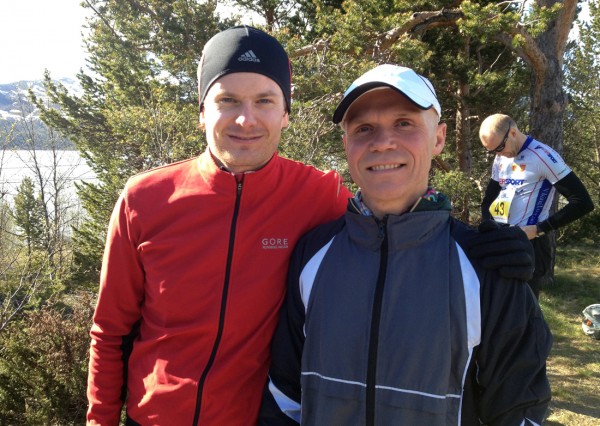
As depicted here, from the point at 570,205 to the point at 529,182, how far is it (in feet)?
1.28

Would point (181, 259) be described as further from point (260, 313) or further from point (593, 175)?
point (593, 175)

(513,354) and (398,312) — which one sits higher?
(398,312)

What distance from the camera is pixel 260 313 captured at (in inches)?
69.8

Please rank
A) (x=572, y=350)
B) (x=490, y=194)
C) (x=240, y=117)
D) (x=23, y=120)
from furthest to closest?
1. (x=23, y=120)
2. (x=572, y=350)
3. (x=490, y=194)
4. (x=240, y=117)

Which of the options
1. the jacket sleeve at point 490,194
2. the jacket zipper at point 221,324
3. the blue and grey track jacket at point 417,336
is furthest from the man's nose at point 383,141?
the jacket sleeve at point 490,194

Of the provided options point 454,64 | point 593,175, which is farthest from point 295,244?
point 593,175

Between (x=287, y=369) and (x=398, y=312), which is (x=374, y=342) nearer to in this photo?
(x=398, y=312)

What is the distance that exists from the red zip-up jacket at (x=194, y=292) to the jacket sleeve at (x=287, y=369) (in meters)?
0.10

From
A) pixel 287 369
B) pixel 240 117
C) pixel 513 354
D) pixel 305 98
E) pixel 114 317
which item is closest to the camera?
pixel 513 354

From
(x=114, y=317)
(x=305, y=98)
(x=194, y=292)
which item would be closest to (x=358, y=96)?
(x=194, y=292)

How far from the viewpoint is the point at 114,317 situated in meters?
1.90

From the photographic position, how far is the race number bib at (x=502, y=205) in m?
4.39

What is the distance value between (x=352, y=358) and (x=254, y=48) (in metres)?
1.23

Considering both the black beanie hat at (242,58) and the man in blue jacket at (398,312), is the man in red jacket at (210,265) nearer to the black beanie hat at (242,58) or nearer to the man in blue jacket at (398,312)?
the black beanie hat at (242,58)
